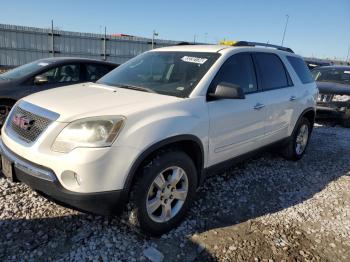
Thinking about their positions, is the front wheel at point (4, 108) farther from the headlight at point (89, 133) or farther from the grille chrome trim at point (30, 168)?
the headlight at point (89, 133)

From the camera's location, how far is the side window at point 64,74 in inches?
250

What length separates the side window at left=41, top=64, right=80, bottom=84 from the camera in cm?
636

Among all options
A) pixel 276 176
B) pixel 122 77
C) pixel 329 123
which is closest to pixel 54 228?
pixel 122 77

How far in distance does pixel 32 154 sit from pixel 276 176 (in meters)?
3.41

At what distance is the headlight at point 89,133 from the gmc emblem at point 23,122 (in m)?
0.41

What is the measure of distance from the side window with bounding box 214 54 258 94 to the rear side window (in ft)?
4.50

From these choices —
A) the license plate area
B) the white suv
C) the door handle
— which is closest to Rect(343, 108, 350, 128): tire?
the white suv

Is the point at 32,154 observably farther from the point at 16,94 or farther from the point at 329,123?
the point at 329,123

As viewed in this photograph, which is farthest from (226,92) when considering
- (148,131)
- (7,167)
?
(7,167)

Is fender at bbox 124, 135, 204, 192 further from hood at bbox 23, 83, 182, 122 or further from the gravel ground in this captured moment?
the gravel ground

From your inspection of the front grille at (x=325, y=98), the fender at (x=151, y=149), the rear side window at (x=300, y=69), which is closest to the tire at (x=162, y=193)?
the fender at (x=151, y=149)

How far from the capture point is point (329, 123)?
30.1 feet

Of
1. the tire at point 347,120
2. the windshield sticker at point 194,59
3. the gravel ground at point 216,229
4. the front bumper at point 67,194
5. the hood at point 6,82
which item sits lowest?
the gravel ground at point 216,229

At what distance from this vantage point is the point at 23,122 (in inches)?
117
